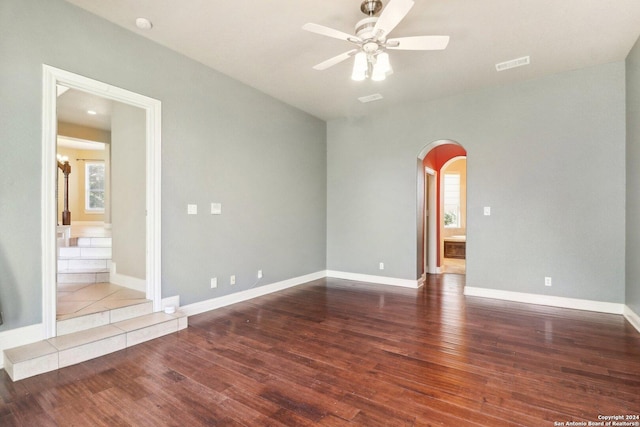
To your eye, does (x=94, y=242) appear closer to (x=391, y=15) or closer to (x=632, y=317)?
(x=391, y=15)

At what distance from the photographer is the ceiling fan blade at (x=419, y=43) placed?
8.10 feet

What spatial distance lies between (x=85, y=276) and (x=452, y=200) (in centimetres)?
936

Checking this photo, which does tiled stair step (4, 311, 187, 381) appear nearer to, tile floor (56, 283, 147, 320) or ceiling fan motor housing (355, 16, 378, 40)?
tile floor (56, 283, 147, 320)

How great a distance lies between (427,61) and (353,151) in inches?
93.7

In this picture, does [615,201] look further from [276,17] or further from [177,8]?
[177,8]

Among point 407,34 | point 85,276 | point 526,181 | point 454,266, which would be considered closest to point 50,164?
point 85,276

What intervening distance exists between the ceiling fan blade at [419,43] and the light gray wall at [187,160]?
252 centimetres

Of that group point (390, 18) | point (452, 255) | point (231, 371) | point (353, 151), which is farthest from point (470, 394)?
point (452, 255)

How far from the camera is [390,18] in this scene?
226 cm

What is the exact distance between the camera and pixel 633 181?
3.57m

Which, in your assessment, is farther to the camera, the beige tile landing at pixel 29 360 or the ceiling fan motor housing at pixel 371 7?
the ceiling fan motor housing at pixel 371 7

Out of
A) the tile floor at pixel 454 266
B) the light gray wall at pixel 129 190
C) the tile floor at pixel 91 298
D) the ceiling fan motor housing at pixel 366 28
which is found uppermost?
the ceiling fan motor housing at pixel 366 28

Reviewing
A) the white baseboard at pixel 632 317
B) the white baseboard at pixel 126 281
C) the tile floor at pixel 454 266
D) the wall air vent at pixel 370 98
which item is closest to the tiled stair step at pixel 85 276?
the white baseboard at pixel 126 281

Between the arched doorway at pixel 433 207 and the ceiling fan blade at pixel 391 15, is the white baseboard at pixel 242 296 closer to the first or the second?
the arched doorway at pixel 433 207
